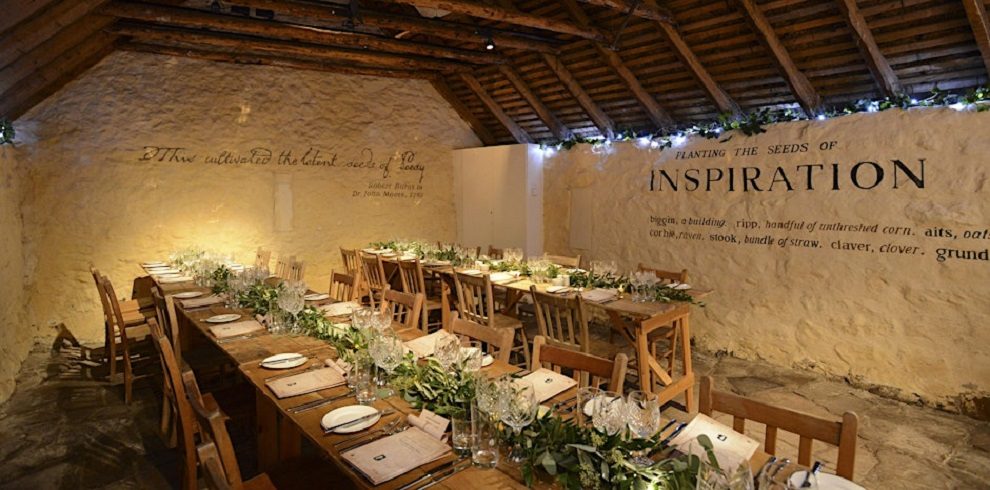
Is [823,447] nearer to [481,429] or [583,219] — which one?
[481,429]

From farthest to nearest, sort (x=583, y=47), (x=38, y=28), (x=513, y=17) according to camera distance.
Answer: (x=583, y=47) < (x=513, y=17) < (x=38, y=28)

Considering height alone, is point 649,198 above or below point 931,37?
below

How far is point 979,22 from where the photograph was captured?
12.1 ft

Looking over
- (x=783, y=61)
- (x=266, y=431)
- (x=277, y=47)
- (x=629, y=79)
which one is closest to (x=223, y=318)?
(x=266, y=431)

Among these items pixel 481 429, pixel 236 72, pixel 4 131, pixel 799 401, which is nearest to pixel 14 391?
pixel 4 131

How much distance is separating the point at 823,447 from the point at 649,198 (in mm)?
3492

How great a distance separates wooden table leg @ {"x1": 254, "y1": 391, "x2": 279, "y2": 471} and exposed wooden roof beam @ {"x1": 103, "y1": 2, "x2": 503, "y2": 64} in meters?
4.17

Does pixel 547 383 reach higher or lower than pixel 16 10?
lower

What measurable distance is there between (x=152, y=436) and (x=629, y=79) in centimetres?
551

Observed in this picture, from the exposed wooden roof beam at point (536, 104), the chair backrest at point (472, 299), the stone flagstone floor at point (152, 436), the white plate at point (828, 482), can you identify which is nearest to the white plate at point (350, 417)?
the stone flagstone floor at point (152, 436)

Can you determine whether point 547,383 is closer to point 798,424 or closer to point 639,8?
point 798,424

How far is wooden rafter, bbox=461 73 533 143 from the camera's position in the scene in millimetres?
7723

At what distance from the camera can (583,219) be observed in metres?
7.25

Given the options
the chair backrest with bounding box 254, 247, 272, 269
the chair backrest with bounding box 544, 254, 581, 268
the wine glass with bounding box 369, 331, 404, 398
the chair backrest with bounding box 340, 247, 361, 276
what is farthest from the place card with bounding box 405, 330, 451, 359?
the chair backrest with bounding box 254, 247, 272, 269
